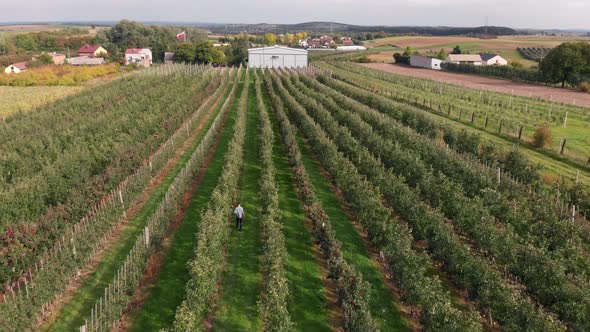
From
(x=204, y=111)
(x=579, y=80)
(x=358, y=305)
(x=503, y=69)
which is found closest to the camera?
(x=358, y=305)

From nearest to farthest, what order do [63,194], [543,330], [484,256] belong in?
1. [543,330]
2. [484,256]
3. [63,194]

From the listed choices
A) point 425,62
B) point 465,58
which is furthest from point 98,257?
point 465,58

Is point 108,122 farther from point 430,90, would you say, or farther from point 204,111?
point 430,90

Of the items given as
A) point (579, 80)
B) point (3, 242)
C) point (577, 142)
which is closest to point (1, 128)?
point (3, 242)

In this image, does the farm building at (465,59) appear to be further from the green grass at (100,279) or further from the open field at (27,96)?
the green grass at (100,279)

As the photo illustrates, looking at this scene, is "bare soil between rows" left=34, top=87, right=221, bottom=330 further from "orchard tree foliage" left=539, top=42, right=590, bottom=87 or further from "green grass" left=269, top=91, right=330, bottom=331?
"orchard tree foliage" left=539, top=42, right=590, bottom=87

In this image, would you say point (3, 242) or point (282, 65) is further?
point (282, 65)

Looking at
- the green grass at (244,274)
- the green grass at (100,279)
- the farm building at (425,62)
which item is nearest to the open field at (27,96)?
the green grass at (100,279)
